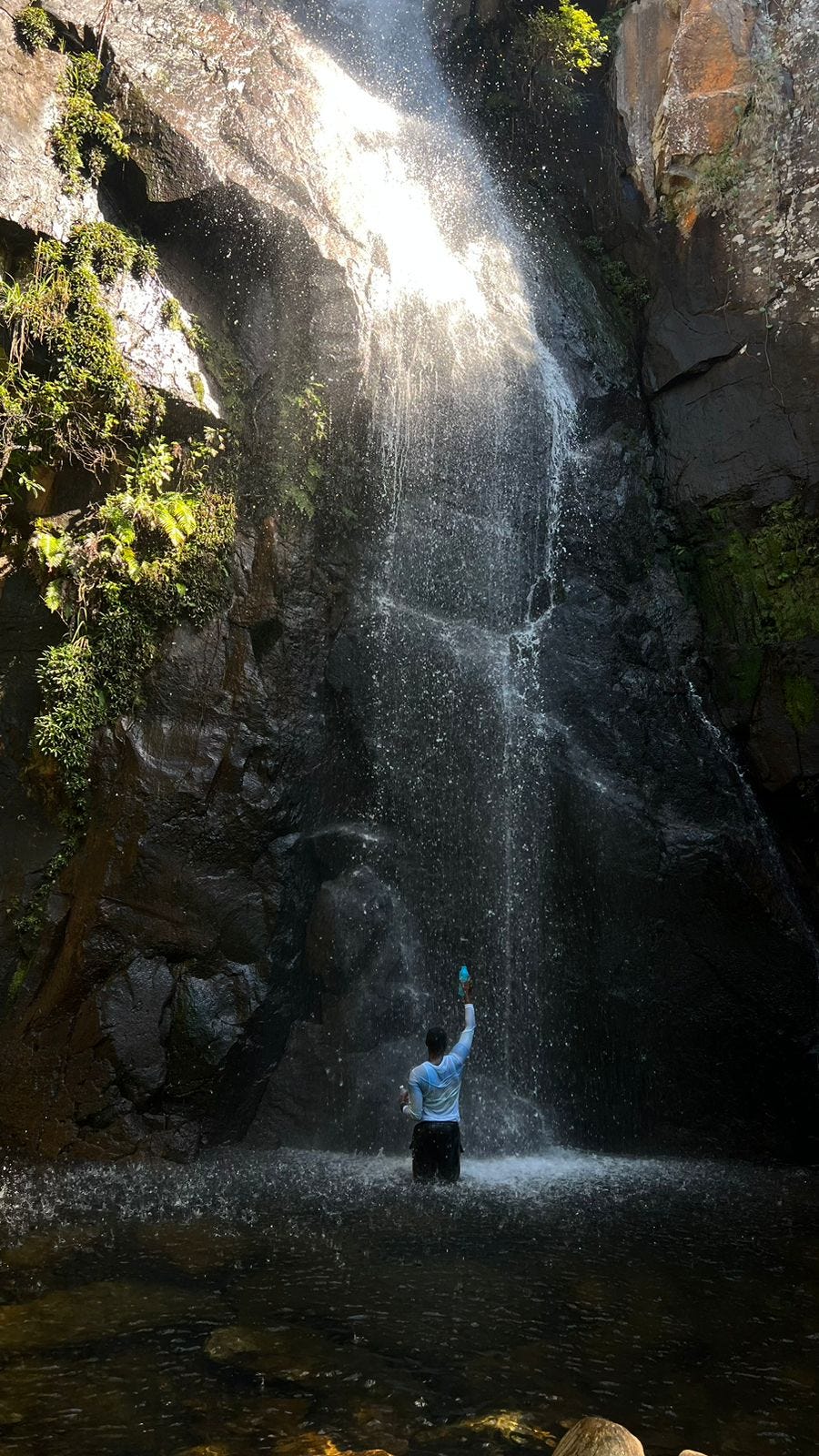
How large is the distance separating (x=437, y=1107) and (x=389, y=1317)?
201 centimetres

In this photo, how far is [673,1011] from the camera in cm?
929

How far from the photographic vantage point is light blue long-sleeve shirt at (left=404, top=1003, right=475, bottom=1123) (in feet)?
20.7

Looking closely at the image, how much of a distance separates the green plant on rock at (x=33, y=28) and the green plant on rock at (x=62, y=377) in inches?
79.1

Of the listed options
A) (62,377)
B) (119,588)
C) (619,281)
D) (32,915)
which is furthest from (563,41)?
(32,915)

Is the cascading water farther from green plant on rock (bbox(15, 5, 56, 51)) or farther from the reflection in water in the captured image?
green plant on rock (bbox(15, 5, 56, 51))

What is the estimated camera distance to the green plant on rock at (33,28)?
28.6ft

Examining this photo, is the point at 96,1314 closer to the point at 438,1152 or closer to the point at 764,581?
the point at 438,1152

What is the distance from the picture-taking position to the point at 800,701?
1016 cm

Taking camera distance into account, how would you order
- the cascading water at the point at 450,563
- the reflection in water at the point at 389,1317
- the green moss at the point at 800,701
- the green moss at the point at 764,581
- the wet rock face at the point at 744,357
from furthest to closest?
the green moss at the point at 764,581, the wet rock face at the point at 744,357, the green moss at the point at 800,701, the cascading water at the point at 450,563, the reflection in water at the point at 389,1317

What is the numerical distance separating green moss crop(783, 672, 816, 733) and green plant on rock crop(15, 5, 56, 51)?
10227 mm

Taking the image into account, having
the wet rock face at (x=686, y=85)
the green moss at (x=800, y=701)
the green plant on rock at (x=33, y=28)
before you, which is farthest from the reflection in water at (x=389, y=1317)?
the wet rock face at (x=686, y=85)

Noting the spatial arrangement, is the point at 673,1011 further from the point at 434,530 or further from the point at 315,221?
the point at 315,221

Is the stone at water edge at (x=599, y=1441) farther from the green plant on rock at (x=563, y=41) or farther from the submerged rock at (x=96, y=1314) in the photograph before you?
the green plant on rock at (x=563, y=41)

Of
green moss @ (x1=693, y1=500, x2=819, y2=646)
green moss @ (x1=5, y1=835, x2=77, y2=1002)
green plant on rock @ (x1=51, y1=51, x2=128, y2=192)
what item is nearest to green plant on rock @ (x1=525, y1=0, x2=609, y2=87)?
green plant on rock @ (x1=51, y1=51, x2=128, y2=192)
